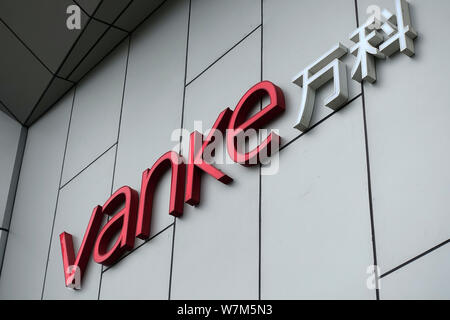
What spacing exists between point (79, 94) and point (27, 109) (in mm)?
1211

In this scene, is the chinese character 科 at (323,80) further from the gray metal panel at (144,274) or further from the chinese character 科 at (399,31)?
the gray metal panel at (144,274)

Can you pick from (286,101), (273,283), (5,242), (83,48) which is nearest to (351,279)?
(273,283)

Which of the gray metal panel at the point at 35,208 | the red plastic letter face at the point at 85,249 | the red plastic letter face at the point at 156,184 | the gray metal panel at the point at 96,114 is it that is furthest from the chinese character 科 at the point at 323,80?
the gray metal panel at the point at 35,208

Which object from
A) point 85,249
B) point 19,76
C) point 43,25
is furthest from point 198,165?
point 19,76

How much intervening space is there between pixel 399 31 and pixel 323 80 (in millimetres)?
660

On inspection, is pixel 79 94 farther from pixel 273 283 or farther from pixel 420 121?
pixel 420 121

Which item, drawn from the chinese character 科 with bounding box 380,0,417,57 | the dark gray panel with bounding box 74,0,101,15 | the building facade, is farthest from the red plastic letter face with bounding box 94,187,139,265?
the chinese character 科 with bounding box 380,0,417,57

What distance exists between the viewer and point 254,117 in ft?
16.8

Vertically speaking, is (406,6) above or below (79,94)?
below

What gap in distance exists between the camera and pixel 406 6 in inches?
170

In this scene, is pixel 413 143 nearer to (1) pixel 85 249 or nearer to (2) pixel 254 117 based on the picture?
(2) pixel 254 117

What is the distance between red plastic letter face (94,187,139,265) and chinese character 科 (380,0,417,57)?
2.73m
